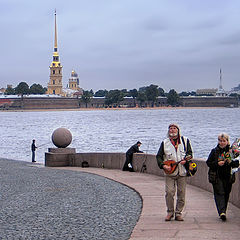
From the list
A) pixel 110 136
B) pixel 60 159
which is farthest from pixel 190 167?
pixel 110 136

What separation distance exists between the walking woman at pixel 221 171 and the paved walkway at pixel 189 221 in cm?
30

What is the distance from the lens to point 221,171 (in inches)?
299

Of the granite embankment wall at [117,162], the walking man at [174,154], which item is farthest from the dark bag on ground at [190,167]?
the granite embankment wall at [117,162]

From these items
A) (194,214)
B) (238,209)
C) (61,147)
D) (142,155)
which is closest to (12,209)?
(194,214)

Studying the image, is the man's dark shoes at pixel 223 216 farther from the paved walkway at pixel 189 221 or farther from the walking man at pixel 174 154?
the walking man at pixel 174 154

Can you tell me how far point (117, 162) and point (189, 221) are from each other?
358 inches

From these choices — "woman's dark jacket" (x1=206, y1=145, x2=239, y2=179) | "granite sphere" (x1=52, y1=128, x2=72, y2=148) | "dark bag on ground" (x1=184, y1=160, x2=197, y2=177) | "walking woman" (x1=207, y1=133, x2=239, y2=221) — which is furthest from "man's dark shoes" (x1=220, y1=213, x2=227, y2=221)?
"granite sphere" (x1=52, y1=128, x2=72, y2=148)

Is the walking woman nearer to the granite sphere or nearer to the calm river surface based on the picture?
the granite sphere

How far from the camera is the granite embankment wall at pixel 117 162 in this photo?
11.3m

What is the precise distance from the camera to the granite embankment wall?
1130cm

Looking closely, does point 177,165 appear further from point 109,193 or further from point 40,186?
point 40,186

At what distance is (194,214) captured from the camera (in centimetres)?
833

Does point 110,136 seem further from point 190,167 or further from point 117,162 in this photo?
point 190,167

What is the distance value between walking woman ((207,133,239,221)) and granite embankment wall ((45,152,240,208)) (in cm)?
307
